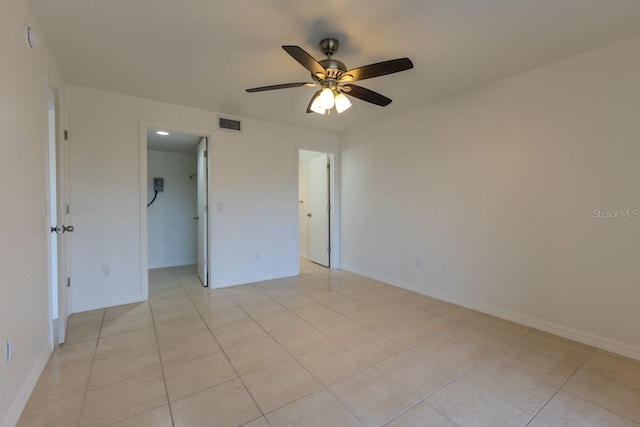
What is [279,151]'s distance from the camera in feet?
14.0

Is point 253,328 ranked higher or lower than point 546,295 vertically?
lower

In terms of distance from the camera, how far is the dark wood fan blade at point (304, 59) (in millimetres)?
1651

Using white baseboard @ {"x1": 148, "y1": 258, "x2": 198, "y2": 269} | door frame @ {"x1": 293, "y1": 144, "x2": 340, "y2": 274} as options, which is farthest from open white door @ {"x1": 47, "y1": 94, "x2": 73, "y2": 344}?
door frame @ {"x1": 293, "y1": 144, "x2": 340, "y2": 274}

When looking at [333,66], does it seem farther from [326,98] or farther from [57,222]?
[57,222]

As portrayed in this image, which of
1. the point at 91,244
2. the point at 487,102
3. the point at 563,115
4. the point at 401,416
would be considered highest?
the point at 487,102

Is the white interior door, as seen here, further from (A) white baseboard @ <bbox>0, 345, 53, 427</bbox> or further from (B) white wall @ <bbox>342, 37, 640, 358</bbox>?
(A) white baseboard @ <bbox>0, 345, 53, 427</bbox>

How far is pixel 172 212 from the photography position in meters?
5.38

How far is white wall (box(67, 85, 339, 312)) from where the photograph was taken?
3018 millimetres

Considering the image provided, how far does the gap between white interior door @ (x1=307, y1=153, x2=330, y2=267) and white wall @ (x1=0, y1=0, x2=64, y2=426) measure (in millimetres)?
3682

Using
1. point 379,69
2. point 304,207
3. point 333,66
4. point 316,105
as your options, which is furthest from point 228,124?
point 304,207

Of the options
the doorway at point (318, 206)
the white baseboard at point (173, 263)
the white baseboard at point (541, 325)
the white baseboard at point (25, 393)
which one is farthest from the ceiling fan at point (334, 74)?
the white baseboard at point (173, 263)

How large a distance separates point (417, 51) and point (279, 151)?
248 centimetres

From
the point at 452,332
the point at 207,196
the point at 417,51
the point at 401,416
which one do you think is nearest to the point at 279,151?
the point at 207,196

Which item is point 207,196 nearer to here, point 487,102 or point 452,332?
point 452,332
